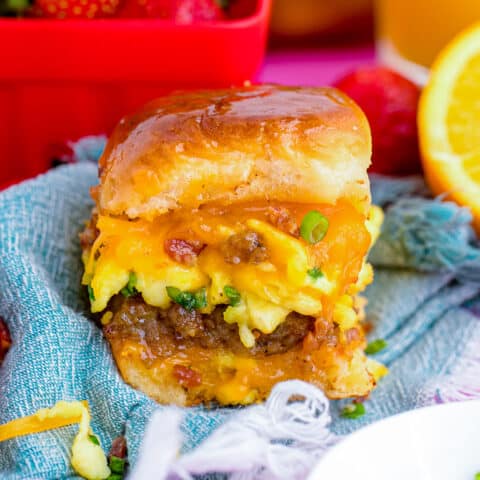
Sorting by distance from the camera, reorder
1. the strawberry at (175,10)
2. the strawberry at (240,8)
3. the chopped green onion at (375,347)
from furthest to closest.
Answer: the strawberry at (240,8) < the strawberry at (175,10) < the chopped green onion at (375,347)

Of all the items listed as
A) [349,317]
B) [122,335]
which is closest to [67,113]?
[122,335]

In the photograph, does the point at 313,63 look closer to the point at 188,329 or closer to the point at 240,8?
the point at 240,8

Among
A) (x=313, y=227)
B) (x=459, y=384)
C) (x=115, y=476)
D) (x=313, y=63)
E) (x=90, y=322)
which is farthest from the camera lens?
(x=313, y=63)

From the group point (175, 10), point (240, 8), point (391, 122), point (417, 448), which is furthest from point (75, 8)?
point (417, 448)

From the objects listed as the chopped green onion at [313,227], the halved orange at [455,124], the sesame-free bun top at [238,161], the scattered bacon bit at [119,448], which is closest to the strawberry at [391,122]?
the halved orange at [455,124]

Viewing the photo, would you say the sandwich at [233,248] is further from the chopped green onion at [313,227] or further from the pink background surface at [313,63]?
the pink background surface at [313,63]

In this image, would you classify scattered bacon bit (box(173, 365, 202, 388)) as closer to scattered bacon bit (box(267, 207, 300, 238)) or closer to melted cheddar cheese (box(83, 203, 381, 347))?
melted cheddar cheese (box(83, 203, 381, 347))

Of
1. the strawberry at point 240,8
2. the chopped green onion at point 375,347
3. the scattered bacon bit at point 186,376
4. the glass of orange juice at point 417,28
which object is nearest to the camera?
the scattered bacon bit at point 186,376
